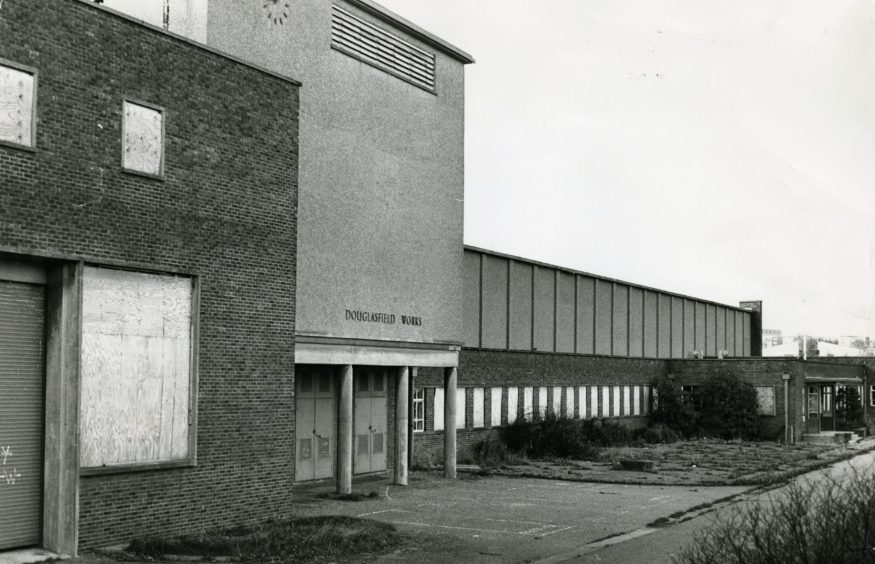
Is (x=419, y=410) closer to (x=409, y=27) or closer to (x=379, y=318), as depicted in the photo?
(x=379, y=318)

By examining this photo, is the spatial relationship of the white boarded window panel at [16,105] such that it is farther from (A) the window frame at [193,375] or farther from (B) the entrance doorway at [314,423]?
(B) the entrance doorway at [314,423]

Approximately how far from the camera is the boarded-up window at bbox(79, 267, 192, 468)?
16.1m

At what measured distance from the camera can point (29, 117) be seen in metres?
15.1

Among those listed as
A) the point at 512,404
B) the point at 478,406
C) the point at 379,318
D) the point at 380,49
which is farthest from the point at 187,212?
the point at 512,404

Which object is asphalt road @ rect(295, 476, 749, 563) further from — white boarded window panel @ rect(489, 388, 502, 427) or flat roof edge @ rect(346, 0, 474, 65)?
flat roof edge @ rect(346, 0, 474, 65)

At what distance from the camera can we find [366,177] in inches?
987

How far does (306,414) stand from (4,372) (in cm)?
1171

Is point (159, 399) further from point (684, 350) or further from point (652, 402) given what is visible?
point (684, 350)

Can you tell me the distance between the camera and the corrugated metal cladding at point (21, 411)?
15.1 m

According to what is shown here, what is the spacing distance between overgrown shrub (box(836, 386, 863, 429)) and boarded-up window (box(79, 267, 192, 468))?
175 ft

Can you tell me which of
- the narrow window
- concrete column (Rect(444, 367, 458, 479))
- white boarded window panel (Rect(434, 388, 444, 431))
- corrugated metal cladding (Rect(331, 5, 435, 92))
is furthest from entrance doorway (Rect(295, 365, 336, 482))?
corrugated metal cladding (Rect(331, 5, 435, 92))

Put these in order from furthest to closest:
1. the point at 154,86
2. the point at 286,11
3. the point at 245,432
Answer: the point at 286,11
the point at 245,432
the point at 154,86

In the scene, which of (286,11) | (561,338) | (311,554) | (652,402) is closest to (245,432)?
(311,554)

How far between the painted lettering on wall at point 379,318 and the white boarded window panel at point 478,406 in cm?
863
